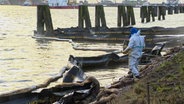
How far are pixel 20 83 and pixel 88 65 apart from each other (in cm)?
354

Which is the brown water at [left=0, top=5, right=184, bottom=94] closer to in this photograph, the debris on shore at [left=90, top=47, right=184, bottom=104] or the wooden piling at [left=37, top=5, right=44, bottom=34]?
the wooden piling at [left=37, top=5, right=44, bottom=34]

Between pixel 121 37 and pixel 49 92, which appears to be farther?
pixel 121 37

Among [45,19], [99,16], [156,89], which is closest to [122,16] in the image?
[99,16]

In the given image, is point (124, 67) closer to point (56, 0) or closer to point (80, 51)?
point (80, 51)

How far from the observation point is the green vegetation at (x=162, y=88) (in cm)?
885

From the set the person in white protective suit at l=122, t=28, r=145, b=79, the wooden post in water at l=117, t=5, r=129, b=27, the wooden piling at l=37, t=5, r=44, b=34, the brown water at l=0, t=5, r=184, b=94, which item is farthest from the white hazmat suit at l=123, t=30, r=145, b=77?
the wooden post in water at l=117, t=5, r=129, b=27

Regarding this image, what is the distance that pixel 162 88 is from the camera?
962 cm

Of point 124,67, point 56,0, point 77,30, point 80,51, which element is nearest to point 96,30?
point 77,30

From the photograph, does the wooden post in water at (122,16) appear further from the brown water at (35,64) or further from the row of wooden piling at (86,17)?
the brown water at (35,64)

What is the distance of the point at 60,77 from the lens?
1623 cm

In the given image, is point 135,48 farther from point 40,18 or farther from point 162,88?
point 40,18

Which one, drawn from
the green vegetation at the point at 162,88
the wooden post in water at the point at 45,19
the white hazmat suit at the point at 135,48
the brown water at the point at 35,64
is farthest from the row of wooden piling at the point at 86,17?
the green vegetation at the point at 162,88

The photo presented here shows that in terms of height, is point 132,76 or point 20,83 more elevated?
point 132,76

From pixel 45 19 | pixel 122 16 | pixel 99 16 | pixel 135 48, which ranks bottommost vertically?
pixel 122 16
